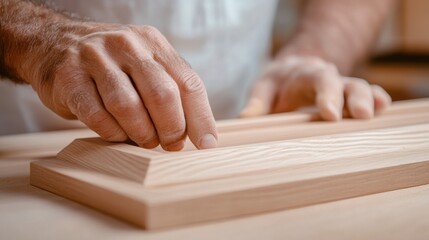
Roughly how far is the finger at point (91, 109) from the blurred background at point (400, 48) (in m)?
1.87

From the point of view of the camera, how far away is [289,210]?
0.69 m

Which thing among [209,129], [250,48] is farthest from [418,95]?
[209,129]

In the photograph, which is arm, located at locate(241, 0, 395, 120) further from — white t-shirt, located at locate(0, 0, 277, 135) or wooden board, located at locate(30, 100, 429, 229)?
wooden board, located at locate(30, 100, 429, 229)

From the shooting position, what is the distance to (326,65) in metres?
1.38

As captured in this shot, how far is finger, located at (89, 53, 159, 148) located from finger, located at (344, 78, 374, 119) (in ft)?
1.45

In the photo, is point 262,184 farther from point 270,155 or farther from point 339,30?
point 339,30

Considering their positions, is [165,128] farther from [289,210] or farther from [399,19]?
[399,19]

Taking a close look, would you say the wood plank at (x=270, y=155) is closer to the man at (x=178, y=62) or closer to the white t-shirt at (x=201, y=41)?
the man at (x=178, y=62)

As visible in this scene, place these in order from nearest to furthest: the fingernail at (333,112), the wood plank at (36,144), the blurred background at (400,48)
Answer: the wood plank at (36,144) < the fingernail at (333,112) < the blurred background at (400,48)

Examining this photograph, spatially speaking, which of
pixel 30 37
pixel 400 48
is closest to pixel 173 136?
pixel 30 37

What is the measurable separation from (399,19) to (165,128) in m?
2.23

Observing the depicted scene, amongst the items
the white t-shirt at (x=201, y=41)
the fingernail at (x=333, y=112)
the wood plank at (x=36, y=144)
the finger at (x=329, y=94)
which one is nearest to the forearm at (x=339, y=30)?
the white t-shirt at (x=201, y=41)

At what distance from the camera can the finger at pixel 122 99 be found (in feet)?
2.59

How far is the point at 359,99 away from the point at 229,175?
50 cm
